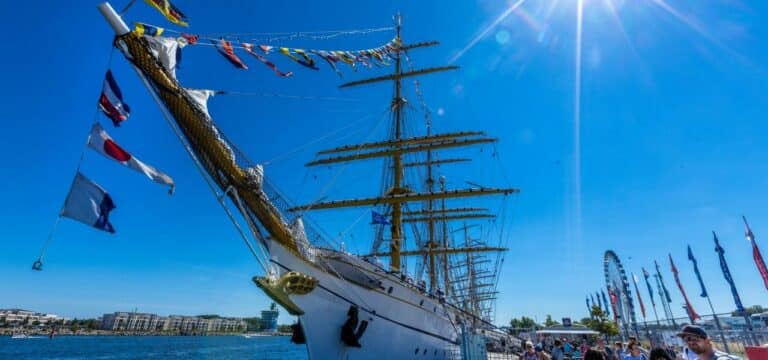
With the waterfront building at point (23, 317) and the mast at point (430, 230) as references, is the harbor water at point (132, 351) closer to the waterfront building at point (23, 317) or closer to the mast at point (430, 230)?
the mast at point (430, 230)

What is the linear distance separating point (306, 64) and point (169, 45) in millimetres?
3415

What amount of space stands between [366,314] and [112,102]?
8.05 m

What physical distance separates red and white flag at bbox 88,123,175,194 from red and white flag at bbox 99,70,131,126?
0.73ft

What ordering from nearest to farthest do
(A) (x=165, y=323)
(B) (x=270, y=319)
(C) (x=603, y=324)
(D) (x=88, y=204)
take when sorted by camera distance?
(D) (x=88, y=204) < (C) (x=603, y=324) < (B) (x=270, y=319) < (A) (x=165, y=323)

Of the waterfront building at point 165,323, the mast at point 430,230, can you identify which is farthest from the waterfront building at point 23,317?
the mast at point 430,230

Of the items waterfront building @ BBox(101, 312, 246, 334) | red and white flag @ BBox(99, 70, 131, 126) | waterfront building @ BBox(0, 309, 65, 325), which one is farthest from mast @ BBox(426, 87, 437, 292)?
waterfront building @ BBox(0, 309, 65, 325)

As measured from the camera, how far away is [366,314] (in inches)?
393

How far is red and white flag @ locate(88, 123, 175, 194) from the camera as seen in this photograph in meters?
4.40

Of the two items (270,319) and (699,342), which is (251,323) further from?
(699,342)

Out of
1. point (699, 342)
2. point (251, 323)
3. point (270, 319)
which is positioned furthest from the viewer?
point (251, 323)

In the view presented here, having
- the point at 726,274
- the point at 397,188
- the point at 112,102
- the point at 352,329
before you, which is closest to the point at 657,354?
the point at 112,102

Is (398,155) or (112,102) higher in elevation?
(398,155)

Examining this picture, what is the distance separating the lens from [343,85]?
20781 millimetres

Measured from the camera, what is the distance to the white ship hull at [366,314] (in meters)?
8.94
